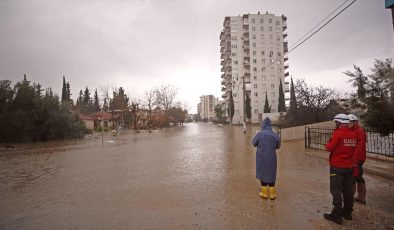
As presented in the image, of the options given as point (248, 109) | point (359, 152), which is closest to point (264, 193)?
point (359, 152)

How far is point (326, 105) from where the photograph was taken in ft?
79.2

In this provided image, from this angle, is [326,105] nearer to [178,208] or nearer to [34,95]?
[178,208]

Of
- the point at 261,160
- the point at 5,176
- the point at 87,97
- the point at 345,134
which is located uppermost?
the point at 87,97

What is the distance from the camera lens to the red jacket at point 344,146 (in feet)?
14.1

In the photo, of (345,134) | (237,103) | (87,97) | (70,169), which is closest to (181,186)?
(345,134)

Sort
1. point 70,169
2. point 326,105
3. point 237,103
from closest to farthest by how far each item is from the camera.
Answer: point 70,169 < point 326,105 < point 237,103

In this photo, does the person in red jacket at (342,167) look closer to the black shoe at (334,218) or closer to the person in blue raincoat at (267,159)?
the black shoe at (334,218)

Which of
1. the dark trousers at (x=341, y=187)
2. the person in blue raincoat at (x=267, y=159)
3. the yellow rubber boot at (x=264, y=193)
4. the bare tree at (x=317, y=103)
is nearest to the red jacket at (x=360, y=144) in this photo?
the dark trousers at (x=341, y=187)

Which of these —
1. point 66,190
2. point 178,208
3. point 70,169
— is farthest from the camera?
point 70,169

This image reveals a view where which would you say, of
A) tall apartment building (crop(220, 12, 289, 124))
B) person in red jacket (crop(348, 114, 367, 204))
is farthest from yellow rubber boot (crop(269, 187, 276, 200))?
tall apartment building (crop(220, 12, 289, 124))

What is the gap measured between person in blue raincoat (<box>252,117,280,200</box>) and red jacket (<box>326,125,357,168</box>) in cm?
130

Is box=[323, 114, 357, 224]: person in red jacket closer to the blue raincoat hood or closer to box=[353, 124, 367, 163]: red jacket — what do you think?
box=[353, 124, 367, 163]: red jacket

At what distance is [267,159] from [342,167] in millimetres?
1458

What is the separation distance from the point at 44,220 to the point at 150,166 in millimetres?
5418
